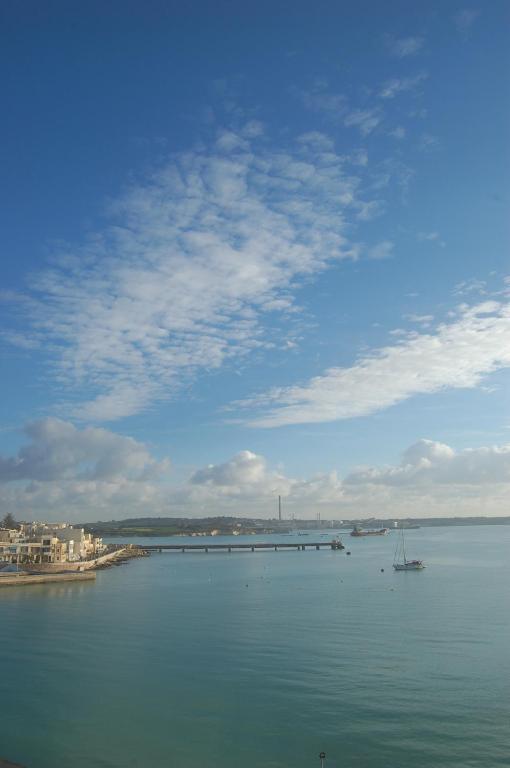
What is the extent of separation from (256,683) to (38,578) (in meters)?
68.5

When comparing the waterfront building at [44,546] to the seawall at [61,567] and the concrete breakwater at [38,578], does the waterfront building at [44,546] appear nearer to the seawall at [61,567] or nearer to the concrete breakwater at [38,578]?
the seawall at [61,567]

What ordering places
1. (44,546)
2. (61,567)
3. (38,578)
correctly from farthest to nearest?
(44,546) → (61,567) → (38,578)

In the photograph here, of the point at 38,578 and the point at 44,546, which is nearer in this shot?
the point at 38,578

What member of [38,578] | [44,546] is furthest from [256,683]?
[44,546]

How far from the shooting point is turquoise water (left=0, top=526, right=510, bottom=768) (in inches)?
1030

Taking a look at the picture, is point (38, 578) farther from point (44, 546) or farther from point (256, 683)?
point (256, 683)

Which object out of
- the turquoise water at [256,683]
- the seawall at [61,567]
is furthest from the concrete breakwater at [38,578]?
the turquoise water at [256,683]

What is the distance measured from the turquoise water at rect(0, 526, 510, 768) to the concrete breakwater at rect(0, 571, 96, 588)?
1766 centimetres

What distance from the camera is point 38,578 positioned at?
93.2 metres

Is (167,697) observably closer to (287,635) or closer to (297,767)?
(297,767)

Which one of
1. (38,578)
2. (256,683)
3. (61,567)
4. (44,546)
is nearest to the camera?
(256,683)

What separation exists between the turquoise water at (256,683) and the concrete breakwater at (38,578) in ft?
57.9

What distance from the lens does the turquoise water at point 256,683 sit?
85.8 feet

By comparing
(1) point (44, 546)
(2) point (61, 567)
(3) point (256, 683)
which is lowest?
(3) point (256, 683)
